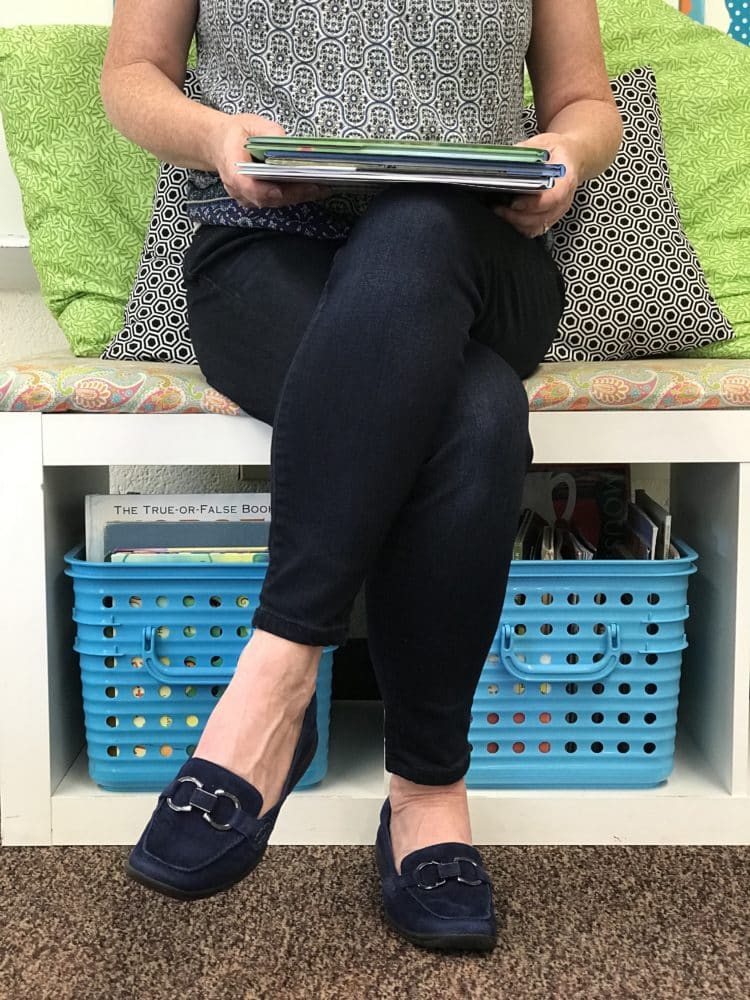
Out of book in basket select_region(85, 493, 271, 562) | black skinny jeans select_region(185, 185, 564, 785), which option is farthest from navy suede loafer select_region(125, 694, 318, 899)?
book in basket select_region(85, 493, 271, 562)

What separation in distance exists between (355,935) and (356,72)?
2.56 feet

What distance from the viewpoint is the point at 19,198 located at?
5.25 feet

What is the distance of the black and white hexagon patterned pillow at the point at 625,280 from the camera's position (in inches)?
50.1

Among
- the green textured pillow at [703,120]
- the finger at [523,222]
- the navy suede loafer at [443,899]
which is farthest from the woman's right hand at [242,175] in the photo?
the green textured pillow at [703,120]

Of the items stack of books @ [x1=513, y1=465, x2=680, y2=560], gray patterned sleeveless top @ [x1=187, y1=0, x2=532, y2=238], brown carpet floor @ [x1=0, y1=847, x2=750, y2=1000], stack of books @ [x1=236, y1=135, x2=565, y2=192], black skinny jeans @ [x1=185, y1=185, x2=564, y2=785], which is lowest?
brown carpet floor @ [x1=0, y1=847, x2=750, y2=1000]

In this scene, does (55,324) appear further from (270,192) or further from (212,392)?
(270,192)

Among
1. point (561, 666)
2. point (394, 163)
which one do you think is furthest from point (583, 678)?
point (394, 163)

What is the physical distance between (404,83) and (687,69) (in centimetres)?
66

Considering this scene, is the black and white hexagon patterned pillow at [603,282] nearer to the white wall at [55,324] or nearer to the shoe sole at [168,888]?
the white wall at [55,324]

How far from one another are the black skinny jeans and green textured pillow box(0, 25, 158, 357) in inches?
17.8

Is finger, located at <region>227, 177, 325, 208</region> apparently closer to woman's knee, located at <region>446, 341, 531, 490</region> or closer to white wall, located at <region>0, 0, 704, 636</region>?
woman's knee, located at <region>446, 341, 531, 490</region>

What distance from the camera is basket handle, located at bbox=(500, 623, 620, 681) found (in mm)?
1110

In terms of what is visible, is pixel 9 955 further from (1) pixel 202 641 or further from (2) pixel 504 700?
(2) pixel 504 700

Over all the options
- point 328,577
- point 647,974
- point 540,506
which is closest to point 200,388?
point 328,577
